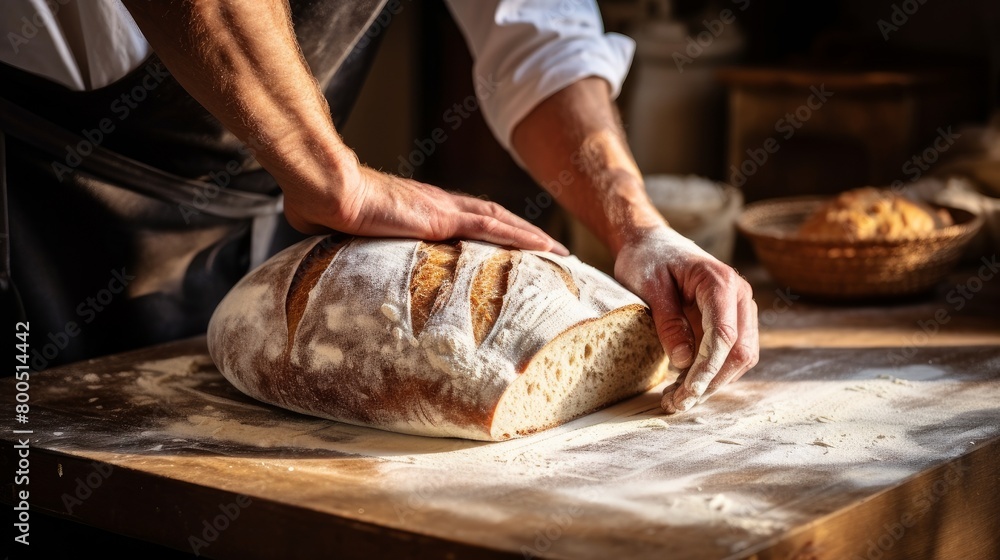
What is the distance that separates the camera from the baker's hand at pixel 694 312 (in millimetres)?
1566

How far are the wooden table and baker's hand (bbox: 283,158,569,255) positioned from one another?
0.32 meters

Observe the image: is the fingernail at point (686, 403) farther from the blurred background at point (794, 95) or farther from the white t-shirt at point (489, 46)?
the blurred background at point (794, 95)

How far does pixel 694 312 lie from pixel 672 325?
54 millimetres

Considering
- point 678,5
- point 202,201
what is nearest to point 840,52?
point 678,5

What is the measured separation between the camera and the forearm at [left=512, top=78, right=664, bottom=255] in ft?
6.23

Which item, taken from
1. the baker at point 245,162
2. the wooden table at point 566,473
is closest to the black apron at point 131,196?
the baker at point 245,162

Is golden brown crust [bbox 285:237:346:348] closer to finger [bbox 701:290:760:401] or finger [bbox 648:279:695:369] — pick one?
finger [bbox 648:279:695:369]

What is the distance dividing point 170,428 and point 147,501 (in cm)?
22

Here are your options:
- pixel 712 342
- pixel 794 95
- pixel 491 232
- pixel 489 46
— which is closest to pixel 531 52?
pixel 489 46

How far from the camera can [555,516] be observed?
1.17 metres

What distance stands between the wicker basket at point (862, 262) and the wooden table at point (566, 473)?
0.43m

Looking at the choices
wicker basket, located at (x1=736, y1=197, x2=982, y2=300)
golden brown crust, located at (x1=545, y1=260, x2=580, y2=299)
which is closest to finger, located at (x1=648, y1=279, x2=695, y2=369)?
golden brown crust, located at (x1=545, y1=260, x2=580, y2=299)

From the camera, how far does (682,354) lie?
162 cm

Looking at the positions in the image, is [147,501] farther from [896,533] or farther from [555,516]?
[896,533]
